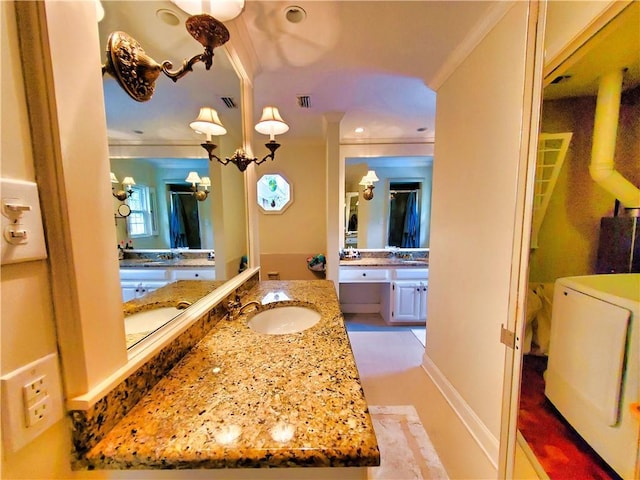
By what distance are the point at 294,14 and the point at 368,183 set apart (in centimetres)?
222

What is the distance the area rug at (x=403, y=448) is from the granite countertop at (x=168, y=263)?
1.46 metres

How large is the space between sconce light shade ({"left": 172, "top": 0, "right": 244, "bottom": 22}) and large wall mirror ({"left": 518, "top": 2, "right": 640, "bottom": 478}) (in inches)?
50.5

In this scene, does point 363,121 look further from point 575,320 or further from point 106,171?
point 106,171

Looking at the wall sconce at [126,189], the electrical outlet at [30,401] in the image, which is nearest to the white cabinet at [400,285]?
the wall sconce at [126,189]

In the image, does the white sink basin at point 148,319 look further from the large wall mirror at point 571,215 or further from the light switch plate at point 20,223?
the large wall mirror at point 571,215

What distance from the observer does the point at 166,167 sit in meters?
1.02

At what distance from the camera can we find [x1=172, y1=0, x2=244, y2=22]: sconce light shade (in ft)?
2.71

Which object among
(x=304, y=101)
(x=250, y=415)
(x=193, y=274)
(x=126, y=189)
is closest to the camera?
(x=250, y=415)

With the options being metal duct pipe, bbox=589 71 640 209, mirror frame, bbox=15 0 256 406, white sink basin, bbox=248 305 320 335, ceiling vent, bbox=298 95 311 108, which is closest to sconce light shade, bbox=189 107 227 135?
mirror frame, bbox=15 0 256 406

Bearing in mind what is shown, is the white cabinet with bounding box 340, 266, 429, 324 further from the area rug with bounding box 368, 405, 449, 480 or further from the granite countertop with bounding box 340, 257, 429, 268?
the area rug with bounding box 368, 405, 449, 480

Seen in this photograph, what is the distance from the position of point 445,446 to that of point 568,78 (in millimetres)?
2077

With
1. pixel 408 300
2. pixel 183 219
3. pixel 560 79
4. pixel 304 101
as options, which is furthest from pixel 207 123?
pixel 408 300

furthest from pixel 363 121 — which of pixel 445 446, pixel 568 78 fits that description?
pixel 445 446

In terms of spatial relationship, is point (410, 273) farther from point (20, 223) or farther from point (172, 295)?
point (20, 223)
